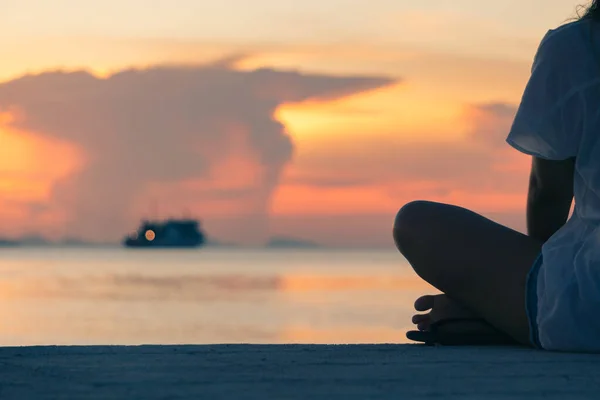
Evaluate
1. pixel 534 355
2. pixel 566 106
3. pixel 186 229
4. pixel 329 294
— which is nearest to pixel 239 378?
pixel 534 355

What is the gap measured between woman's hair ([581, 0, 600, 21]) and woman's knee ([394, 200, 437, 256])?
0.66m

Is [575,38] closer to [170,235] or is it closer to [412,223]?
[412,223]

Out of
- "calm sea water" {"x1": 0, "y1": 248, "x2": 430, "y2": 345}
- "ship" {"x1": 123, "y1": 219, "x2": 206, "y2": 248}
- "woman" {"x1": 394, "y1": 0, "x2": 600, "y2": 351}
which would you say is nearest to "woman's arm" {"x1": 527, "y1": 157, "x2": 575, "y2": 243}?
"woman" {"x1": 394, "y1": 0, "x2": 600, "y2": 351}

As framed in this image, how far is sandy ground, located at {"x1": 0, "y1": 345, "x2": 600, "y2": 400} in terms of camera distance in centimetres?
188

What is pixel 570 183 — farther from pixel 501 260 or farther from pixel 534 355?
pixel 534 355

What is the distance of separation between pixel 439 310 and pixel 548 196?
45 cm

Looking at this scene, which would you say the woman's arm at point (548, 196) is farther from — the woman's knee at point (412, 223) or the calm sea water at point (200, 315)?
the calm sea water at point (200, 315)

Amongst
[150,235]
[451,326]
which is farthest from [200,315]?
[150,235]

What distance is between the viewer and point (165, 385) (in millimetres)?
1959

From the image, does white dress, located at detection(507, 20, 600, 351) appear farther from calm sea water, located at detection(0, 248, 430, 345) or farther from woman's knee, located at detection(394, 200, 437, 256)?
calm sea water, located at detection(0, 248, 430, 345)

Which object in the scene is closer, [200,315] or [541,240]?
[541,240]

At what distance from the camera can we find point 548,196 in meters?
2.54

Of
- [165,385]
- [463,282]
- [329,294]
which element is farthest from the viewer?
[329,294]

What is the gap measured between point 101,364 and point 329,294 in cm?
3042
